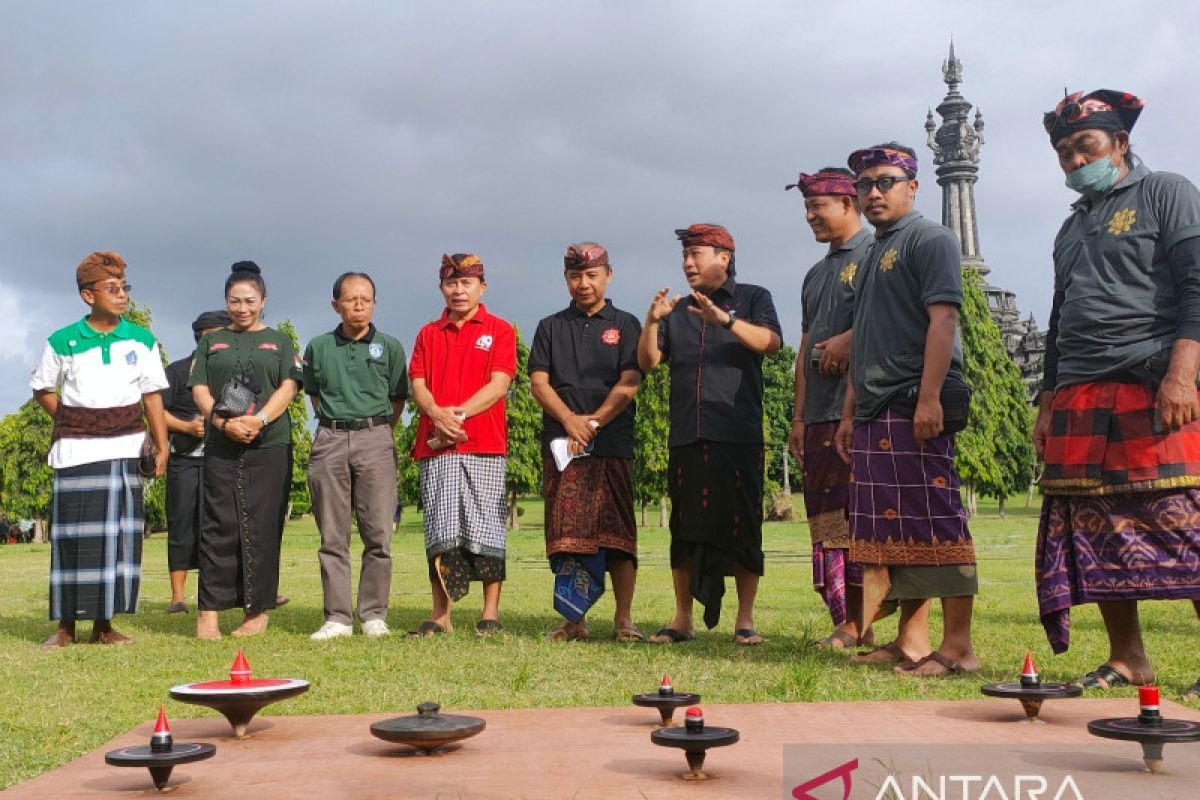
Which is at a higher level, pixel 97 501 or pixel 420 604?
pixel 97 501

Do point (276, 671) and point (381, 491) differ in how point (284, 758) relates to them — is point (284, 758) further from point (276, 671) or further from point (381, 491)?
point (381, 491)

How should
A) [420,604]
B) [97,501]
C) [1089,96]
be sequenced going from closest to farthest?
[1089,96] < [97,501] < [420,604]

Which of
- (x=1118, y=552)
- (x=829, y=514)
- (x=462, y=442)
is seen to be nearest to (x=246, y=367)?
(x=462, y=442)

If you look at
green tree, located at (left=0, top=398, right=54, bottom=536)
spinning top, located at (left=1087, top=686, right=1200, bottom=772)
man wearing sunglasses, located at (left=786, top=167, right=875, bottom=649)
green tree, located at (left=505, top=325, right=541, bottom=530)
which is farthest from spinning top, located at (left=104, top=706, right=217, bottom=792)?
green tree, located at (left=0, top=398, right=54, bottom=536)

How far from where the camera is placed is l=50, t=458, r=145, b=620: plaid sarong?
7883 mm

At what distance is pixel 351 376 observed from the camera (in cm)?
820

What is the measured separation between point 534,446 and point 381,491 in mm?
40029

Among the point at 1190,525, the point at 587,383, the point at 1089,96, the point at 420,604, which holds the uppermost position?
the point at 1089,96

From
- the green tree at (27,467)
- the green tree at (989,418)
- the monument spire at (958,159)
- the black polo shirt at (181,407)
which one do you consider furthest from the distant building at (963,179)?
the black polo shirt at (181,407)

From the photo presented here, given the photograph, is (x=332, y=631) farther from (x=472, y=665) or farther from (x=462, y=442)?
(x=472, y=665)

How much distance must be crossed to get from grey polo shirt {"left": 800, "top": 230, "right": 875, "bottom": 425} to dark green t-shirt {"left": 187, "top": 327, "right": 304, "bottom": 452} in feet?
11.8

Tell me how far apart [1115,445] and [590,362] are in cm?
357

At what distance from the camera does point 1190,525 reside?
502 cm

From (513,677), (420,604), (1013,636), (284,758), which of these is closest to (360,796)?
(284,758)
